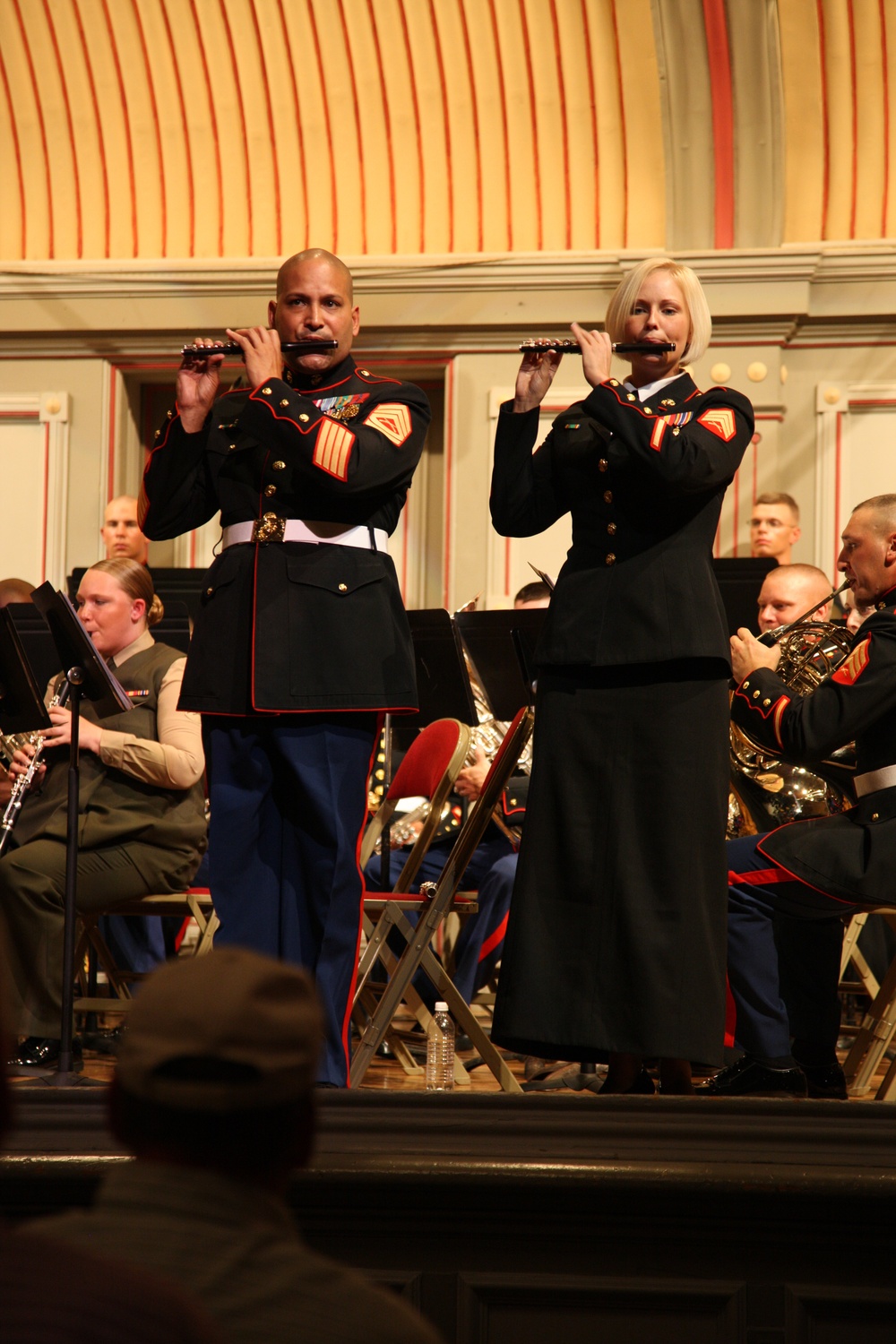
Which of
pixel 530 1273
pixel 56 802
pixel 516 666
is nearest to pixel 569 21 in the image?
pixel 516 666

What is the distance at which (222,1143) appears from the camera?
44.4 inches

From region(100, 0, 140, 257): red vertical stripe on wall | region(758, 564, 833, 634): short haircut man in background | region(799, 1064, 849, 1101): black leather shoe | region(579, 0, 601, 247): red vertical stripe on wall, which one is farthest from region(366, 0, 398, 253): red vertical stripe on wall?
region(799, 1064, 849, 1101): black leather shoe

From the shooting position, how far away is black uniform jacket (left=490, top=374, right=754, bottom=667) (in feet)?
10.3

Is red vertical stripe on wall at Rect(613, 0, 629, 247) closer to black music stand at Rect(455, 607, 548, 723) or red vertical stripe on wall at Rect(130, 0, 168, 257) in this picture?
red vertical stripe on wall at Rect(130, 0, 168, 257)

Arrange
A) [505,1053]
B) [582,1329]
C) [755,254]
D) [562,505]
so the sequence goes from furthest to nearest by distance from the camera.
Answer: [755,254] < [505,1053] < [562,505] < [582,1329]

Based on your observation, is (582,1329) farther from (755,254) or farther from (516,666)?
(755,254)

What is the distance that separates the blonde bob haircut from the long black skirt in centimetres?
68

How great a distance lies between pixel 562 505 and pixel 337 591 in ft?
1.70

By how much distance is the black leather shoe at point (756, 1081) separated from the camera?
149 inches

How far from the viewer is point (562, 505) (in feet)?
11.1

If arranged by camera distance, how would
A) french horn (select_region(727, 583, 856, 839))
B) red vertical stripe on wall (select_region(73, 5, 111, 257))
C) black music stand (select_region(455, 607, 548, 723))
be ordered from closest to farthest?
1. french horn (select_region(727, 583, 856, 839))
2. black music stand (select_region(455, 607, 548, 723))
3. red vertical stripe on wall (select_region(73, 5, 111, 257))

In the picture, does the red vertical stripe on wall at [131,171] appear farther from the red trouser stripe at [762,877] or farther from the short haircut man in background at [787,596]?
the red trouser stripe at [762,877]

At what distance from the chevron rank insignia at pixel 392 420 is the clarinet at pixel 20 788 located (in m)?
1.54

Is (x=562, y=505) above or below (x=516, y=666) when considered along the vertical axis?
above
